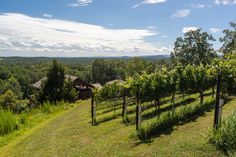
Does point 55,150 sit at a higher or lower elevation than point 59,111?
higher

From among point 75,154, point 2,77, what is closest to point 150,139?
point 75,154

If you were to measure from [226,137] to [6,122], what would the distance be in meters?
14.7

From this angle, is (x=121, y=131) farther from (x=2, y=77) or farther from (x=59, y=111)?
(x=2, y=77)

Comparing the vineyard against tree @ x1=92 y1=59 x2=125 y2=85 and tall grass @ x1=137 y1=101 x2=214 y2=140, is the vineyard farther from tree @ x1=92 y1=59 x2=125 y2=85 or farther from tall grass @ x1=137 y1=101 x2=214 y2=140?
tree @ x1=92 y1=59 x2=125 y2=85

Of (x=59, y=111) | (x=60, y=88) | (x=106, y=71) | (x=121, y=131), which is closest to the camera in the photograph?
(x=121, y=131)

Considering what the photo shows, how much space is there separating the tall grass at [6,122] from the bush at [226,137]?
44.6ft

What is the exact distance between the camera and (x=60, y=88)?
49281mm

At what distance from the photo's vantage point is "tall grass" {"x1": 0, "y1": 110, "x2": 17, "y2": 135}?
18167 millimetres

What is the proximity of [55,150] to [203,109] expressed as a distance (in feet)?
26.6

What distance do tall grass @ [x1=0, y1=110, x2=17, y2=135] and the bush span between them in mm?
13588

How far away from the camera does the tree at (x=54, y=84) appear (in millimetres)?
48531

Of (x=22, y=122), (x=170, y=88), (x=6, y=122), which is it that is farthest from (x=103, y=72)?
(x=170, y=88)

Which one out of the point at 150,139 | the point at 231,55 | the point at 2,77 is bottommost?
the point at 2,77

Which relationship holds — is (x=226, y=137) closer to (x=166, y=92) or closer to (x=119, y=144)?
(x=119, y=144)
